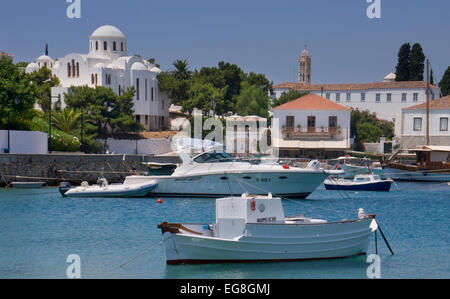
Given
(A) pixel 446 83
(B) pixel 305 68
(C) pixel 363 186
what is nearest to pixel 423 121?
(A) pixel 446 83

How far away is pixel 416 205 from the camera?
1373 inches

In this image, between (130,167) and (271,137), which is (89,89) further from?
(130,167)

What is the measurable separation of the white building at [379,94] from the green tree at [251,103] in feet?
53.5

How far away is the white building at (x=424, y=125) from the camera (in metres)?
70.7

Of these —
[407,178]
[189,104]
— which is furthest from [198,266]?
[189,104]

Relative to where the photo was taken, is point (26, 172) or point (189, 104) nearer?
point (26, 172)

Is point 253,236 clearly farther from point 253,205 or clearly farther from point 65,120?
point 65,120

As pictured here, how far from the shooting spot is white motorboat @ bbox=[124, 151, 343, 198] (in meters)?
33.2

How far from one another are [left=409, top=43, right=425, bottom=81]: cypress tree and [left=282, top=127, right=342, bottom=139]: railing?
27.9 metres

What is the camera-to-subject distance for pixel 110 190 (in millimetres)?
35156

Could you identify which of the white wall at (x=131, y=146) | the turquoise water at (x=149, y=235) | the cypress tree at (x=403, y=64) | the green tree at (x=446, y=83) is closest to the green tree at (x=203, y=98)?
the white wall at (x=131, y=146)

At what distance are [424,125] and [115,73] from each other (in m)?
36.4

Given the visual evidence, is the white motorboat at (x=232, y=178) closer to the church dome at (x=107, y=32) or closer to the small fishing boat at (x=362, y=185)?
the small fishing boat at (x=362, y=185)
